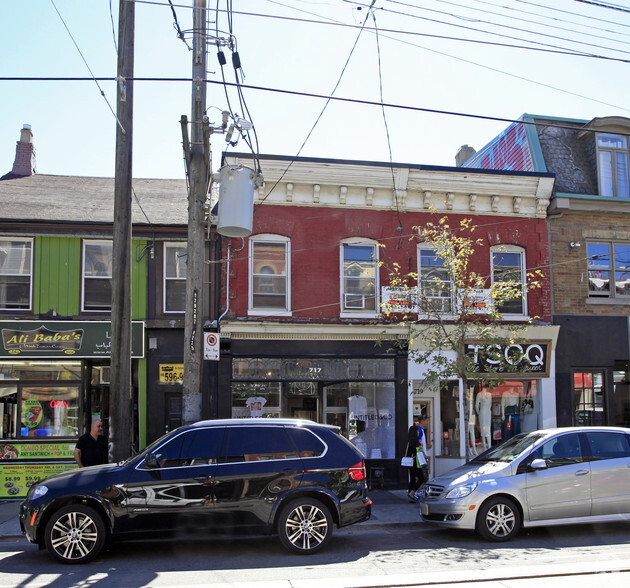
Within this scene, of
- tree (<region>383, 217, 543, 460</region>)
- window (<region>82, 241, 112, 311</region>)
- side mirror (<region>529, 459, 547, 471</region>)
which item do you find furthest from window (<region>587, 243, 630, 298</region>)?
window (<region>82, 241, 112, 311</region>)

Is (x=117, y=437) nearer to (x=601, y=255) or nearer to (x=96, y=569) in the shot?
(x=96, y=569)

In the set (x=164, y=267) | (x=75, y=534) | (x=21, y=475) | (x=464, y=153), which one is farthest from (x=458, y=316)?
(x=464, y=153)

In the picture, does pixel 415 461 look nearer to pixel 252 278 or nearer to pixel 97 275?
pixel 252 278

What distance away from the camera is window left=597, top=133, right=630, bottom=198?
16516mm

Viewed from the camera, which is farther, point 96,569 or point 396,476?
point 396,476

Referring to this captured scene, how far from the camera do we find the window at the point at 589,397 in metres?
15.7

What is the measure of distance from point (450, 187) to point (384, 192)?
1571mm

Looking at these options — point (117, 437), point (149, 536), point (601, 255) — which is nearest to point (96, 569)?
point (149, 536)

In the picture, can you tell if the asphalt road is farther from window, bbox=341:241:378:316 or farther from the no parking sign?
window, bbox=341:241:378:316

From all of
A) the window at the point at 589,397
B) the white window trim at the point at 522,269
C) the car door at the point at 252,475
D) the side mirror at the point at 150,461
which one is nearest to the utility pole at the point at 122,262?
the side mirror at the point at 150,461

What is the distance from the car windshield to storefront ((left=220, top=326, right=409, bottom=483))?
408 centimetres

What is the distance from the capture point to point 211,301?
47.6 ft

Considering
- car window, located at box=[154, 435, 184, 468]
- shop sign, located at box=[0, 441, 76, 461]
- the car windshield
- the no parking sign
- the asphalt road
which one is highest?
the no parking sign

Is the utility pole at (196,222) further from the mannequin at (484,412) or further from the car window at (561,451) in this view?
the mannequin at (484,412)
